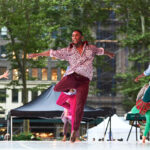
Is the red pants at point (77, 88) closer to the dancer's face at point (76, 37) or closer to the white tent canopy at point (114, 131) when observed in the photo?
the dancer's face at point (76, 37)

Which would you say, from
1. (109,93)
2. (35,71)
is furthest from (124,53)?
(35,71)

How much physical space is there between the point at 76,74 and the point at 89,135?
60.1 feet

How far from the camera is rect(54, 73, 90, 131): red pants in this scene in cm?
941

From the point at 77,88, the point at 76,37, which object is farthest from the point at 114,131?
the point at 76,37

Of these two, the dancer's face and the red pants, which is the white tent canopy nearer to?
the red pants

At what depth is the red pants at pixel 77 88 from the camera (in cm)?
Result: 941

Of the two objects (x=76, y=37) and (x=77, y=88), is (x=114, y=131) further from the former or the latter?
(x=76, y=37)

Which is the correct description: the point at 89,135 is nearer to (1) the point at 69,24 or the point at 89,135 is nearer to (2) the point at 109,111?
(2) the point at 109,111

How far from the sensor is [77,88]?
9562mm

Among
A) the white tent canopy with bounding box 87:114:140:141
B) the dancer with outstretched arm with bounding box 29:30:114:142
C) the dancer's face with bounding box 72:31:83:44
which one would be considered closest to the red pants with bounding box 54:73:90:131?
the dancer with outstretched arm with bounding box 29:30:114:142

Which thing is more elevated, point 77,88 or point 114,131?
point 77,88

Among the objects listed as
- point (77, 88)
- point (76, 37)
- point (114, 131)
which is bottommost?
point (114, 131)

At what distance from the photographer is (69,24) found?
145 ft

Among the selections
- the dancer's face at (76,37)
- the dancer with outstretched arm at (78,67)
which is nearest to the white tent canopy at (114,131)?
the dancer with outstretched arm at (78,67)
